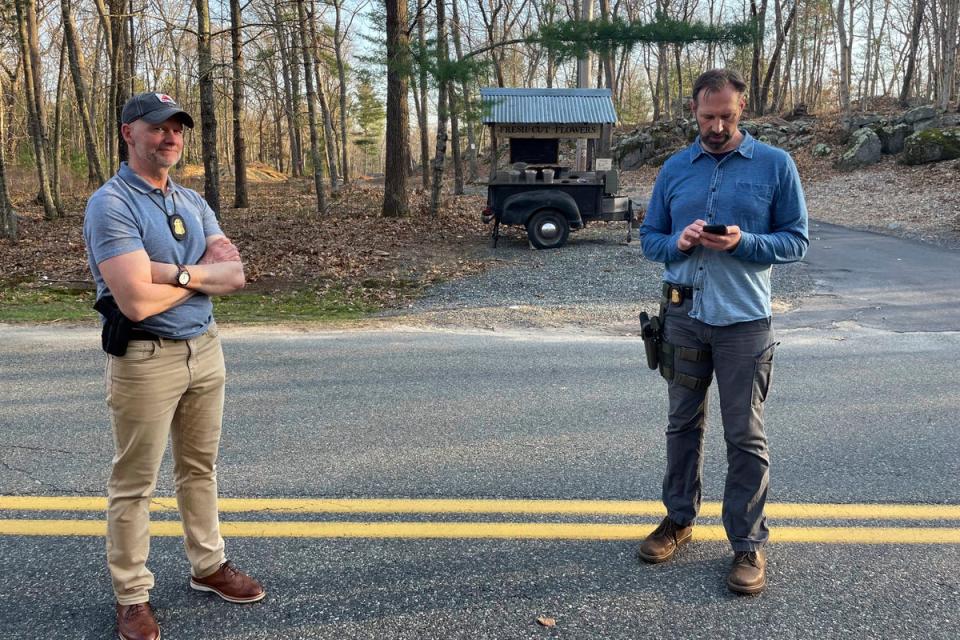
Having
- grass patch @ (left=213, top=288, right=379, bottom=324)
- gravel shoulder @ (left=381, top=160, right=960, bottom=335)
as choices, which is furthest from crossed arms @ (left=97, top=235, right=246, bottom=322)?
grass patch @ (left=213, top=288, right=379, bottom=324)

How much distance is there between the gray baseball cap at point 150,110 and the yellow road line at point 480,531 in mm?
1884

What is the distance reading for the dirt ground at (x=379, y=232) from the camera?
38.4 feet

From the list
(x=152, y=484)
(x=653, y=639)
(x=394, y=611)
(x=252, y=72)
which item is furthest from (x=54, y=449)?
(x=252, y=72)

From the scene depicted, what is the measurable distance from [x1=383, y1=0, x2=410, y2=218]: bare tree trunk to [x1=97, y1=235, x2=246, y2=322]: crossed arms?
1368cm

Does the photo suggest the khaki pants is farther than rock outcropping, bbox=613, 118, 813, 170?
No

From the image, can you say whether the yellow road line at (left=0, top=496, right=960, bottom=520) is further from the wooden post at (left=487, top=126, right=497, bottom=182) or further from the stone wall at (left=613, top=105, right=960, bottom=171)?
the stone wall at (left=613, top=105, right=960, bottom=171)

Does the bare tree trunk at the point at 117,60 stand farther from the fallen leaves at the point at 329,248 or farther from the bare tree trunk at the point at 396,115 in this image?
the bare tree trunk at the point at 396,115

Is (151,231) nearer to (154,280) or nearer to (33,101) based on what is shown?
(154,280)

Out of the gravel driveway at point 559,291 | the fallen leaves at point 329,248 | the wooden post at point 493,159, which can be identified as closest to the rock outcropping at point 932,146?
the gravel driveway at point 559,291

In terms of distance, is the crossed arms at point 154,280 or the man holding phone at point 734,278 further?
the man holding phone at point 734,278

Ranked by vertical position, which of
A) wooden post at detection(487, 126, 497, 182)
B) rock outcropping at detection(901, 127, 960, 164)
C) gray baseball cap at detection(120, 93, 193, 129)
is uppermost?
rock outcropping at detection(901, 127, 960, 164)

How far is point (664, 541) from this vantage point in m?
3.04

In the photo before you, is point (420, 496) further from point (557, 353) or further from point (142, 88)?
point (142, 88)

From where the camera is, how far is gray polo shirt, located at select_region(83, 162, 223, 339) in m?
2.34
